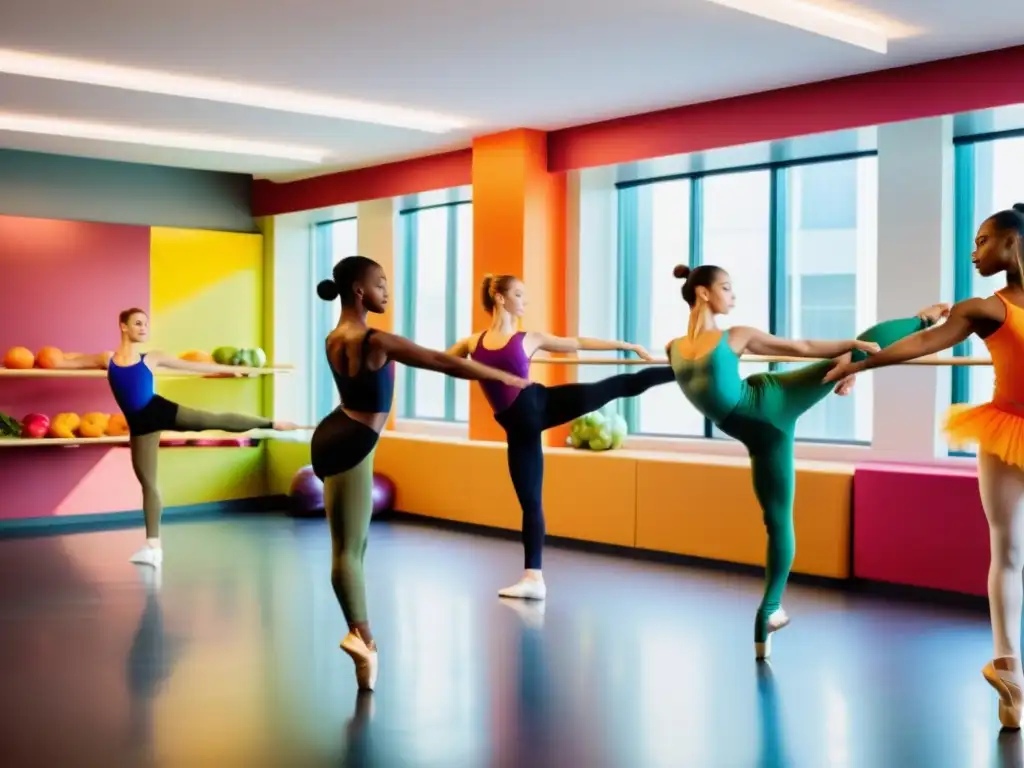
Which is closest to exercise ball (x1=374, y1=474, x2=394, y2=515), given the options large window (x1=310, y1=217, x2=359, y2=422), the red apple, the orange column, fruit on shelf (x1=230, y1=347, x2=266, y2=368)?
the orange column

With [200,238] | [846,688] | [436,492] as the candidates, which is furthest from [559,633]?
[200,238]

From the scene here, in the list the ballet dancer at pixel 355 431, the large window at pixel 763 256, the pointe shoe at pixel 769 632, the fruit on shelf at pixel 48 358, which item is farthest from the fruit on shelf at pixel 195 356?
the pointe shoe at pixel 769 632

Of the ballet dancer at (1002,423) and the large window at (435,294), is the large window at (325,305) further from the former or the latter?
the ballet dancer at (1002,423)

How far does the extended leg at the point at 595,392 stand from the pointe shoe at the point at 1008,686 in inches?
65.5

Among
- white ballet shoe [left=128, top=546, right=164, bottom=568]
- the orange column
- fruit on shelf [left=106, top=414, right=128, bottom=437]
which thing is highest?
the orange column

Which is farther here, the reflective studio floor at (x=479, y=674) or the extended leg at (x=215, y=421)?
the extended leg at (x=215, y=421)

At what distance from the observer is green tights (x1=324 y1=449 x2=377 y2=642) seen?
12.1 ft

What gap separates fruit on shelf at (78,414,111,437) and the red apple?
221 mm

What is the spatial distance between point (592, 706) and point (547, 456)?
3.47 meters

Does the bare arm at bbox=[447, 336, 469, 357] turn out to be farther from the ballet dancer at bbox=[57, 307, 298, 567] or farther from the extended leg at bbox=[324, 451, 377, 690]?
the extended leg at bbox=[324, 451, 377, 690]

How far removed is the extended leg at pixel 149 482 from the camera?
636 centimetres

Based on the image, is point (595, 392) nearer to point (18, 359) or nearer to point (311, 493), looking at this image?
point (311, 493)

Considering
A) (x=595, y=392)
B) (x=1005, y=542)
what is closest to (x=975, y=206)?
(x=595, y=392)

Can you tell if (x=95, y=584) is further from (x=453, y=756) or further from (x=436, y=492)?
(x=453, y=756)
